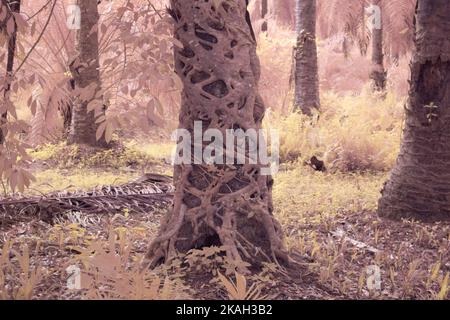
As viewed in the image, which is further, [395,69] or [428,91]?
[395,69]

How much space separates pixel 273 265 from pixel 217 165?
725 mm

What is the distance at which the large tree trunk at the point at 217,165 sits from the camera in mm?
3596

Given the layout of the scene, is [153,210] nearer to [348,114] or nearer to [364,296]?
[364,296]

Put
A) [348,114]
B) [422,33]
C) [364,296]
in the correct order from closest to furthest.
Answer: [364,296]
[422,33]
[348,114]

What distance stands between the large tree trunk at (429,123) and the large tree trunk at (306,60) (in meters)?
5.17

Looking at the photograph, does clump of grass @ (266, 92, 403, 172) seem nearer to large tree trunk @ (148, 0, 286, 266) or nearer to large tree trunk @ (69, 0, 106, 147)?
large tree trunk @ (69, 0, 106, 147)

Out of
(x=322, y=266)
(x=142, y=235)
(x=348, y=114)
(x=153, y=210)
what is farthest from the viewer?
(x=348, y=114)

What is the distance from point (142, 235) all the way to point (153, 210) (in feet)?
3.34

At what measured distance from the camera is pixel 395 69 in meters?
19.9

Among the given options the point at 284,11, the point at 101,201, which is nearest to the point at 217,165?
the point at 101,201

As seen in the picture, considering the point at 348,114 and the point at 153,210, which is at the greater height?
the point at 348,114

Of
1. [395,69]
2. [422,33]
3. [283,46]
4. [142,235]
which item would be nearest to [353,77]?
[395,69]

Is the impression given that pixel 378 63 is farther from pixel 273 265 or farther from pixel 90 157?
pixel 273 265

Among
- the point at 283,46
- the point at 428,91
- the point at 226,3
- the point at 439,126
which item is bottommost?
the point at 439,126
